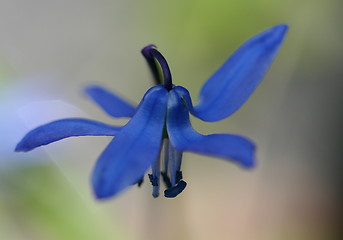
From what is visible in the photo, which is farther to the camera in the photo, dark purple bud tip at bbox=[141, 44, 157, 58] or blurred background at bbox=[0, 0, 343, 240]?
blurred background at bbox=[0, 0, 343, 240]

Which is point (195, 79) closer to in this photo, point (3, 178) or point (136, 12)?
point (136, 12)

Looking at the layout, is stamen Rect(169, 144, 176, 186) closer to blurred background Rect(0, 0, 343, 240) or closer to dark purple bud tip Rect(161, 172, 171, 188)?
dark purple bud tip Rect(161, 172, 171, 188)

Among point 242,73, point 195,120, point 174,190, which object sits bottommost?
point 174,190

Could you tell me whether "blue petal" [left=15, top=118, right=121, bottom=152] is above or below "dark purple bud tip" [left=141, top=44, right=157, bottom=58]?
below

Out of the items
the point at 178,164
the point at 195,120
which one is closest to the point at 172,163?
the point at 178,164

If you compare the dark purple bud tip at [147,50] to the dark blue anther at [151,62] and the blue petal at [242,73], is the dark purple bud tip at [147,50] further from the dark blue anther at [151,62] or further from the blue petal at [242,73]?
the blue petal at [242,73]

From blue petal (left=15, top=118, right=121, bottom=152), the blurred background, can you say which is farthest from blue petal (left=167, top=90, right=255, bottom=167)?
the blurred background

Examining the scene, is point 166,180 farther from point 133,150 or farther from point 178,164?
point 133,150
